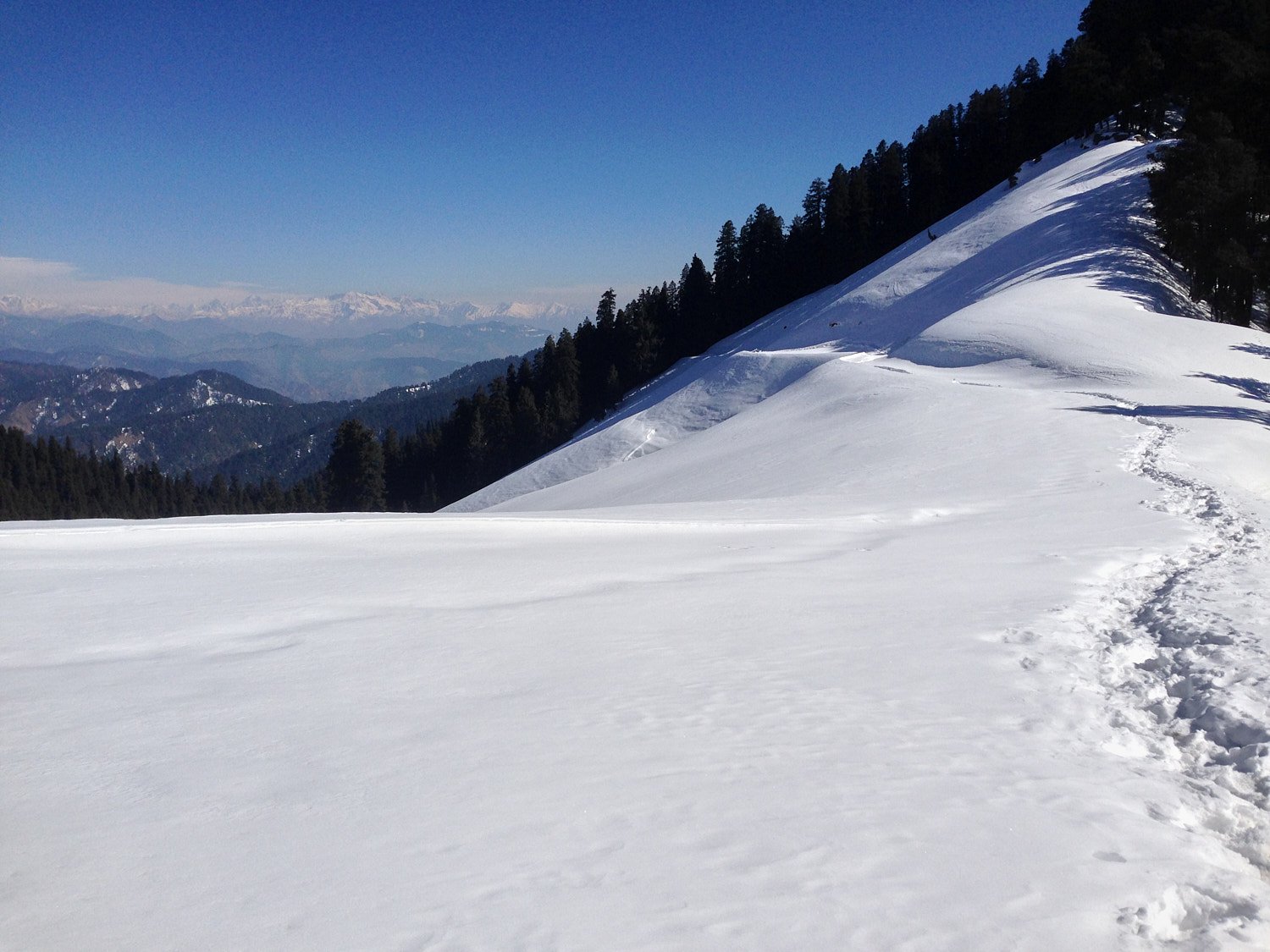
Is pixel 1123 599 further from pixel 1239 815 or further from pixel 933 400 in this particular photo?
pixel 933 400

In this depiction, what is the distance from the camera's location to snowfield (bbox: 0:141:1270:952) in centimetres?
324

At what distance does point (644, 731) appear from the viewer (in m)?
4.98

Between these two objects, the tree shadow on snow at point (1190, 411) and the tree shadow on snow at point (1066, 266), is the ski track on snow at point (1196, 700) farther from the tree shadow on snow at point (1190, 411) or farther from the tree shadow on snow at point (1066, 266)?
the tree shadow on snow at point (1066, 266)

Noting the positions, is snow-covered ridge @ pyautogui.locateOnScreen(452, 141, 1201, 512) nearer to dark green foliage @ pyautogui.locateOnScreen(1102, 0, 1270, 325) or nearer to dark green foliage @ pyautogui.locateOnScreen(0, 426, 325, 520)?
dark green foliage @ pyautogui.locateOnScreen(1102, 0, 1270, 325)

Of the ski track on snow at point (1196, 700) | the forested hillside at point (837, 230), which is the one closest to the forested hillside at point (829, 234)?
the forested hillside at point (837, 230)

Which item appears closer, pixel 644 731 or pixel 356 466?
pixel 644 731

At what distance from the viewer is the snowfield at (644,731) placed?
3.24 m

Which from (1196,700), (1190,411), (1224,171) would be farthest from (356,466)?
(1196,700)

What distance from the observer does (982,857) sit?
11.6ft

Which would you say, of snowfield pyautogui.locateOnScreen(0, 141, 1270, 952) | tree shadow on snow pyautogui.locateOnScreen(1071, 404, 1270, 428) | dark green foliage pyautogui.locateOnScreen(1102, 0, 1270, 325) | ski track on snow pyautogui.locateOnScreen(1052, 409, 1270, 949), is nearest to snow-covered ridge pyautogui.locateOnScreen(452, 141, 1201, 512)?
dark green foliage pyautogui.locateOnScreen(1102, 0, 1270, 325)

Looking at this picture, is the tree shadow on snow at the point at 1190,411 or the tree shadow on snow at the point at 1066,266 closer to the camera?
the tree shadow on snow at the point at 1190,411


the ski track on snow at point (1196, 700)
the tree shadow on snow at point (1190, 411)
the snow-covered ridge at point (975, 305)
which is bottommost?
the ski track on snow at point (1196, 700)

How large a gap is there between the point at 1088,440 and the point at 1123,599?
11.7 m

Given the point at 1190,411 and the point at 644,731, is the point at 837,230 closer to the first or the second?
the point at 1190,411
